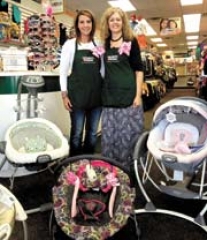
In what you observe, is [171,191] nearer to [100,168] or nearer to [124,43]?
[100,168]

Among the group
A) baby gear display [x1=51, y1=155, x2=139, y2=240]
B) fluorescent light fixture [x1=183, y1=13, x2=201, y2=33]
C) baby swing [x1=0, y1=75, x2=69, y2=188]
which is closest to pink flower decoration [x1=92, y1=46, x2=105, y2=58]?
baby swing [x1=0, y1=75, x2=69, y2=188]

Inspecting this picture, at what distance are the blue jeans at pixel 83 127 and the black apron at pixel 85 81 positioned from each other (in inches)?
5.6

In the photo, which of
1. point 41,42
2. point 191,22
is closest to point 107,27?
point 41,42

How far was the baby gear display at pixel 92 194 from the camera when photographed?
1.93 m

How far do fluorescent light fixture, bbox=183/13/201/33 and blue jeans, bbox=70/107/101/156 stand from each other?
8.60 metres

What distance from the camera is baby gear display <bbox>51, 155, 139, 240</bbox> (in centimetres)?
193

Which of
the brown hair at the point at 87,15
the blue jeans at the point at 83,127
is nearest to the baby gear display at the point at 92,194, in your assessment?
the blue jeans at the point at 83,127

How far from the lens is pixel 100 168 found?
2039 mm

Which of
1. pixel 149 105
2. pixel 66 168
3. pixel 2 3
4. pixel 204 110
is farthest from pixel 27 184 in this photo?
pixel 149 105

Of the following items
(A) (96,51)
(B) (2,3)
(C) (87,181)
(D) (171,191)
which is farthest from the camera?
(B) (2,3)

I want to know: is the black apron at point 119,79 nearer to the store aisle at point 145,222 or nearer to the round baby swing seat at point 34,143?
the round baby swing seat at point 34,143

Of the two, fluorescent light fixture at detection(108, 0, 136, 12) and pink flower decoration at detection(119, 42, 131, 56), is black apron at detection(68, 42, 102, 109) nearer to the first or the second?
pink flower decoration at detection(119, 42, 131, 56)

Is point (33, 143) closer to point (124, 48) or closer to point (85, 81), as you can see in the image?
point (85, 81)

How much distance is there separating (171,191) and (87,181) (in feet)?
2.94
